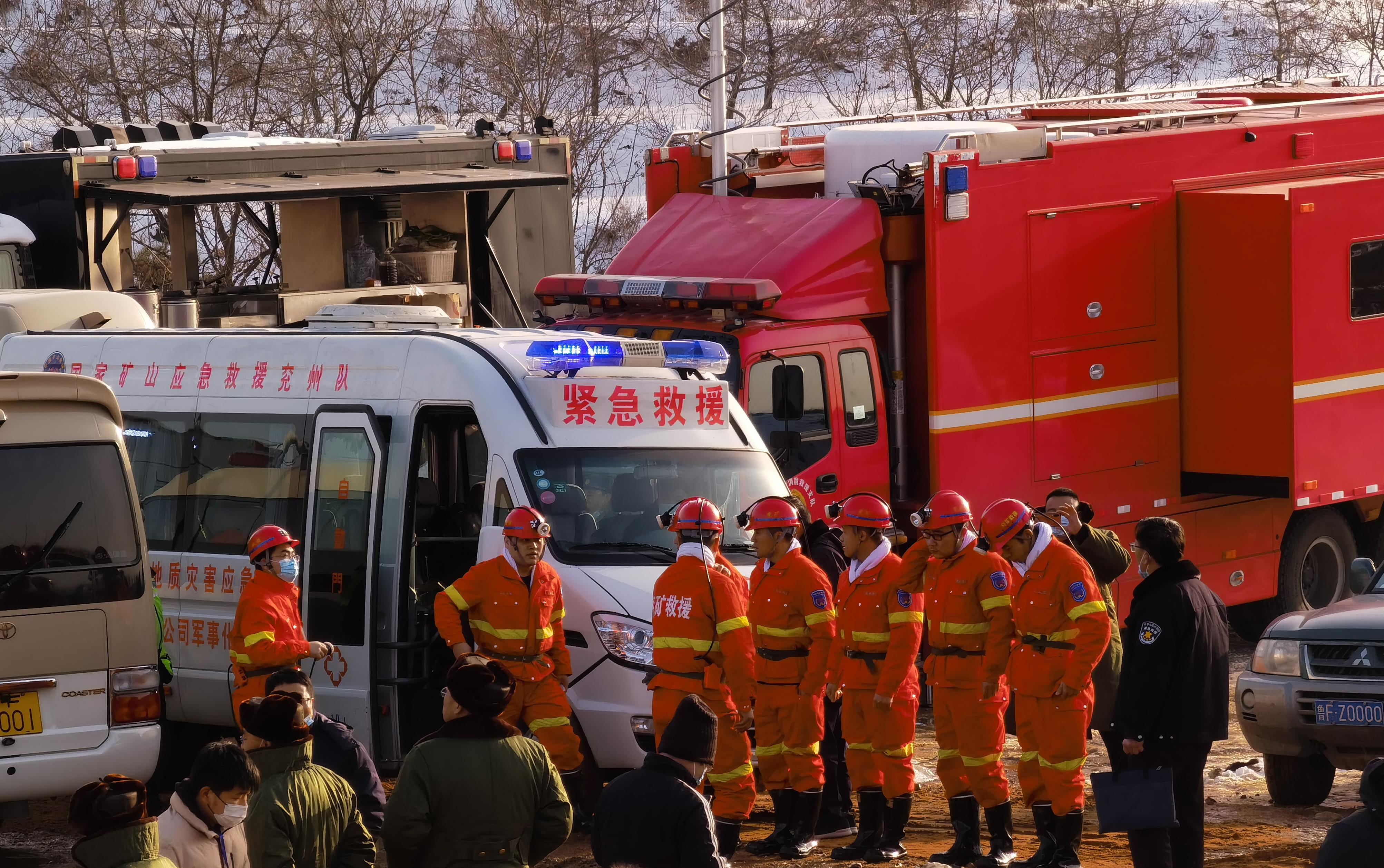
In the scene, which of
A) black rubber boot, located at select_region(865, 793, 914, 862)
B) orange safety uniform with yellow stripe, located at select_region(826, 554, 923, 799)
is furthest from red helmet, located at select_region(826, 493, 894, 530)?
black rubber boot, located at select_region(865, 793, 914, 862)

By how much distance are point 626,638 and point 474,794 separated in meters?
3.40

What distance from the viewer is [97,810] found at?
4.90m

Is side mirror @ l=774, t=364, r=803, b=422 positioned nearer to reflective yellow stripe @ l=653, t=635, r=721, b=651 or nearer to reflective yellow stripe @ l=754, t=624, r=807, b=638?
reflective yellow stripe @ l=754, t=624, r=807, b=638

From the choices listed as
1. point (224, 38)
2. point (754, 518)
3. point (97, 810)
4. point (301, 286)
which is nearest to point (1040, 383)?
point (754, 518)

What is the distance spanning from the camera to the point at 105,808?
16.1ft

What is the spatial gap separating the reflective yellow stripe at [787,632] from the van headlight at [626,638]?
0.58m

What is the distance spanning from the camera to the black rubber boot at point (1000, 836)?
853 cm

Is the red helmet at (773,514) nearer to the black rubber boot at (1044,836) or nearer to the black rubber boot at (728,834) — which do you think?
the black rubber boot at (728,834)

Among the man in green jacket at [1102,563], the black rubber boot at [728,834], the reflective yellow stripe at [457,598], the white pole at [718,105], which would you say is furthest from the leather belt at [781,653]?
the white pole at [718,105]

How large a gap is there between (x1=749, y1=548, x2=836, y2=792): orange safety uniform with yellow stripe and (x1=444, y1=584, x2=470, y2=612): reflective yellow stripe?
1.35 meters

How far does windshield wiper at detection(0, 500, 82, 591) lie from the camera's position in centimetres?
813

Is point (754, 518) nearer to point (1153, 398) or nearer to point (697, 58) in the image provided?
point (1153, 398)

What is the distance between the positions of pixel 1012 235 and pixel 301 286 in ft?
20.7

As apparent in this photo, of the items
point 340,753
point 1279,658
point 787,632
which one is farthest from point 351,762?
point 1279,658
